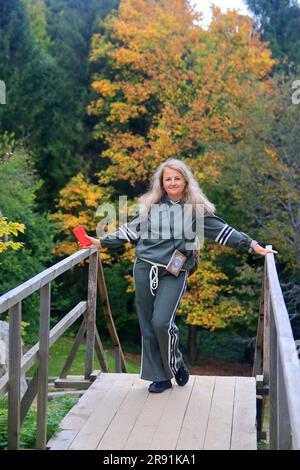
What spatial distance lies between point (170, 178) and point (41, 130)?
57.8ft

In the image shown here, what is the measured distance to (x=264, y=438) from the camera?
628 centimetres

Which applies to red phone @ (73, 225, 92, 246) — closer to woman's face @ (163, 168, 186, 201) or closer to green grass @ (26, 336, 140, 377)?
woman's face @ (163, 168, 186, 201)

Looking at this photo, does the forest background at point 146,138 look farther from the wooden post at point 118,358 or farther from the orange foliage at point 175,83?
the wooden post at point 118,358

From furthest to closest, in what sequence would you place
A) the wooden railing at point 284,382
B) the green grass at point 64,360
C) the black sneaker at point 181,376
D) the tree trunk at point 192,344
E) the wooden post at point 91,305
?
the tree trunk at point 192,344
the green grass at point 64,360
the wooden post at point 91,305
the black sneaker at point 181,376
the wooden railing at point 284,382

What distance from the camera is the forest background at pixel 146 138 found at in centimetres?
1836

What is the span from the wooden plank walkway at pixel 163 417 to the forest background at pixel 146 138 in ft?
38.9

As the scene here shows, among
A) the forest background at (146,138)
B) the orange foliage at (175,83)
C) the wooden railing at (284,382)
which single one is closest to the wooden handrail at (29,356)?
the wooden railing at (284,382)

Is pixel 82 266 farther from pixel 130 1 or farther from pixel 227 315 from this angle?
pixel 130 1

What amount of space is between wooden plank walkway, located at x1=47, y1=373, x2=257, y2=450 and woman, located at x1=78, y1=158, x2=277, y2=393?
242 millimetres

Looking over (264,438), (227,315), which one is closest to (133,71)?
(227,315)

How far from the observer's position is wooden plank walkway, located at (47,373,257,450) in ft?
13.2

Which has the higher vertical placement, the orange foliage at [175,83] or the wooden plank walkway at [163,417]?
the orange foliage at [175,83]

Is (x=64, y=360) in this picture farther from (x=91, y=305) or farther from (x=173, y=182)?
(x=173, y=182)

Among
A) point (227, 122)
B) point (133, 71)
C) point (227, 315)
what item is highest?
point (133, 71)
